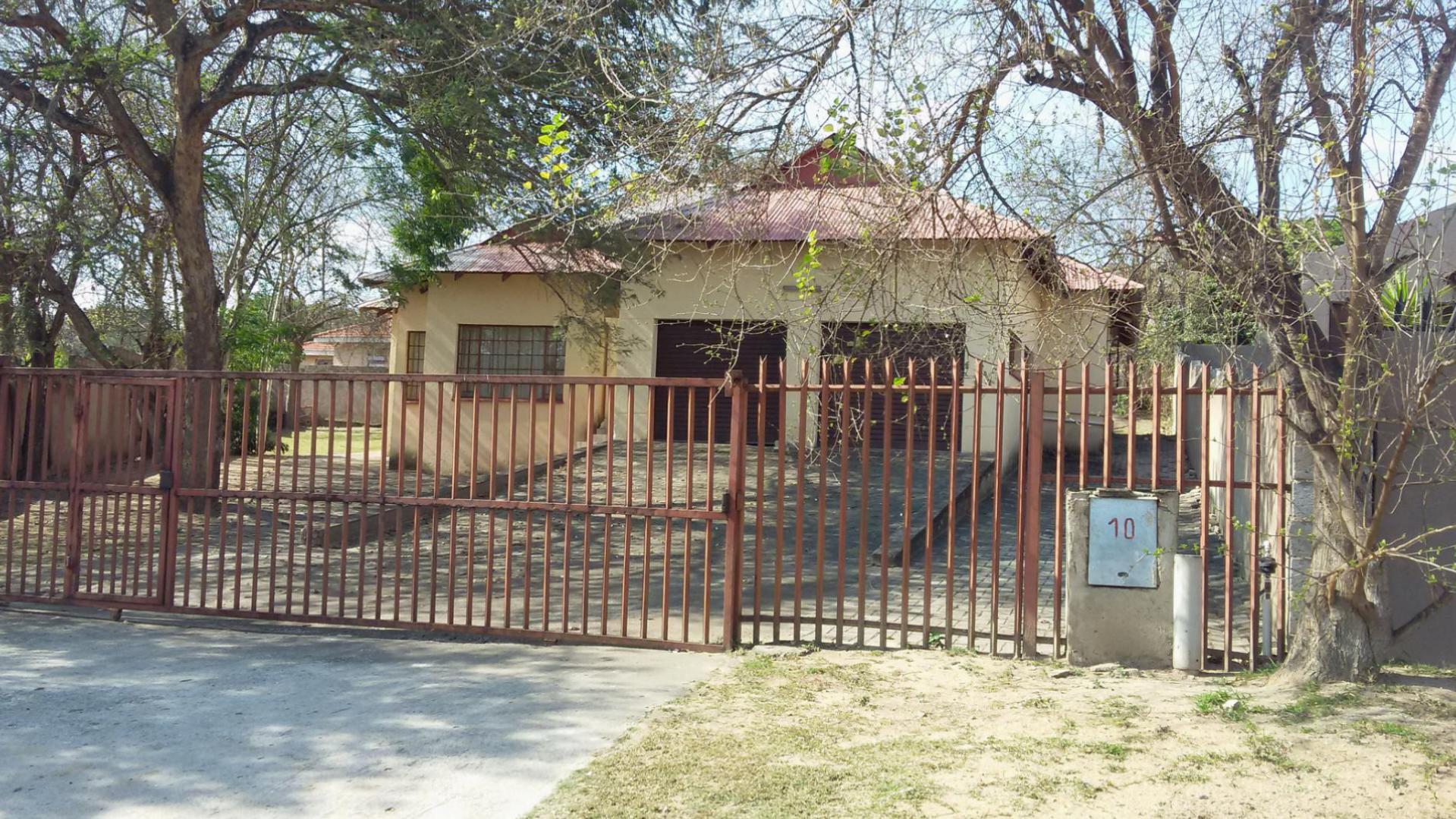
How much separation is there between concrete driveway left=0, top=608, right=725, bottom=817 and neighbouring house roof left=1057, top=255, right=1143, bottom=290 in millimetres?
3630

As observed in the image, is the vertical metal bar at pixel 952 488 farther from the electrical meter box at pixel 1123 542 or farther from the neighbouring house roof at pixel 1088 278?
the neighbouring house roof at pixel 1088 278

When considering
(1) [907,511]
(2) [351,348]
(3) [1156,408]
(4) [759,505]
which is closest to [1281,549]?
(3) [1156,408]

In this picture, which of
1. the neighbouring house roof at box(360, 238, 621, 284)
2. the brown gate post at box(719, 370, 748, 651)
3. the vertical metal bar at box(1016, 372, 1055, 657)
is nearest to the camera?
the vertical metal bar at box(1016, 372, 1055, 657)

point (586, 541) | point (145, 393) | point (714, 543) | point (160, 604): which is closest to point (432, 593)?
point (586, 541)

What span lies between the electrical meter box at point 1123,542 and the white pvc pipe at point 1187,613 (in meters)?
0.15

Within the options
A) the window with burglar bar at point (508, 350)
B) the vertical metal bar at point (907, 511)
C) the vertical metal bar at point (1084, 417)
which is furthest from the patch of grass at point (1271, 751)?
the window with burglar bar at point (508, 350)

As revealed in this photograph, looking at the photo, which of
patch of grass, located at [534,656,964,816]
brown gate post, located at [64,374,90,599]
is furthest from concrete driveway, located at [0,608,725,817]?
brown gate post, located at [64,374,90,599]

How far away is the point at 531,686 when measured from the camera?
258 inches

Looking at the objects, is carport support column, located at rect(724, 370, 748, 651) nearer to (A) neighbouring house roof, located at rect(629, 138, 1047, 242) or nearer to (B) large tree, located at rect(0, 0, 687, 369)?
(A) neighbouring house roof, located at rect(629, 138, 1047, 242)

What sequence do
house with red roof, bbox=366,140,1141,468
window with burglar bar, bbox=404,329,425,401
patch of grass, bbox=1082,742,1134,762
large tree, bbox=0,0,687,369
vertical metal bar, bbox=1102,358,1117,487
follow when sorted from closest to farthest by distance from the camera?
patch of grass, bbox=1082,742,1134,762 < vertical metal bar, bbox=1102,358,1117,487 < house with red roof, bbox=366,140,1141,468 < large tree, bbox=0,0,687,369 < window with burglar bar, bbox=404,329,425,401

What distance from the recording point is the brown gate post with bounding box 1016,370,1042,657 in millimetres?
6836

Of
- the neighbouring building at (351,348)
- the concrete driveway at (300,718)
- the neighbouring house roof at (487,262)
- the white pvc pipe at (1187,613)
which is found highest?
the neighbouring building at (351,348)

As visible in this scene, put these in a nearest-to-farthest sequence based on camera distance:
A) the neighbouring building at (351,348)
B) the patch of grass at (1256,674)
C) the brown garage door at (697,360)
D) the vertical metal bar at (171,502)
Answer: the patch of grass at (1256,674) < the vertical metal bar at (171,502) < the brown garage door at (697,360) < the neighbouring building at (351,348)

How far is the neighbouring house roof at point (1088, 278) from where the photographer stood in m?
7.34
